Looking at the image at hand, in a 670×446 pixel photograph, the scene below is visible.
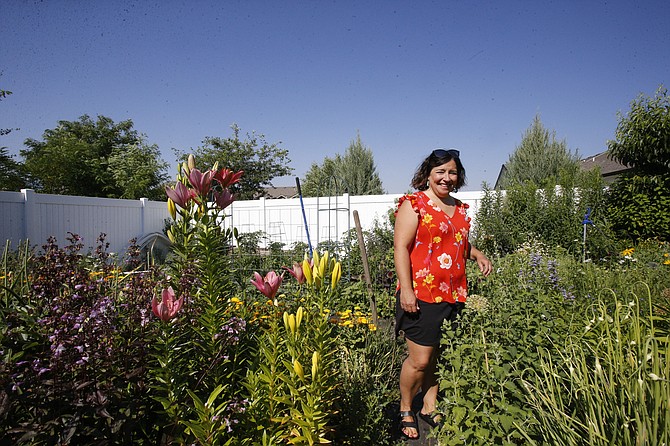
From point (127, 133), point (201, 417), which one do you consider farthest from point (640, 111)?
point (127, 133)

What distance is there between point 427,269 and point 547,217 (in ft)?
17.8

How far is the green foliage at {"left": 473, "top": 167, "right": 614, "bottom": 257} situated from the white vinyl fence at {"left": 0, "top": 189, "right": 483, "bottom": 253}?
1032mm

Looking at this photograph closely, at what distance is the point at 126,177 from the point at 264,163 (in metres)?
7.62

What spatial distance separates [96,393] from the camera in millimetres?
1044

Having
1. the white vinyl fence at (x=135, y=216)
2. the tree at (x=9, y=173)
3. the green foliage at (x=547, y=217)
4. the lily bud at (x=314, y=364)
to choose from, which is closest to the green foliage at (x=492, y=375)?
the lily bud at (x=314, y=364)

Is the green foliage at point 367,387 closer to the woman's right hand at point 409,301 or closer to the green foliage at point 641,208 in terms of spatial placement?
the woman's right hand at point 409,301

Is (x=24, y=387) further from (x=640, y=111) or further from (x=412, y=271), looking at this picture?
(x=640, y=111)

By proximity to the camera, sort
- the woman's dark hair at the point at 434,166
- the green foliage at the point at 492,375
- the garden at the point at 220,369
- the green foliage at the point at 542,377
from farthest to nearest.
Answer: the woman's dark hair at the point at 434,166
the green foliage at the point at 492,375
the green foliage at the point at 542,377
the garden at the point at 220,369

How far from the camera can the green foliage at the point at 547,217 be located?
6.29 metres

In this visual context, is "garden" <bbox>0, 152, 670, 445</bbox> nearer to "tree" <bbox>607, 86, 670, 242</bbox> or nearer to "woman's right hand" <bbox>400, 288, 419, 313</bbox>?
"woman's right hand" <bbox>400, 288, 419, 313</bbox>

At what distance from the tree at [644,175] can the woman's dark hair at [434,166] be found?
18.4 ft

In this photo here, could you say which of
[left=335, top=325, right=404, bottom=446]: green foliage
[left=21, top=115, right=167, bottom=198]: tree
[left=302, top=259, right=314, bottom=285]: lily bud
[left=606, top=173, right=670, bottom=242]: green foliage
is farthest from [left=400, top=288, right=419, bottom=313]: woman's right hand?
[left=21, top=115, right=167, bottom=198]: tree

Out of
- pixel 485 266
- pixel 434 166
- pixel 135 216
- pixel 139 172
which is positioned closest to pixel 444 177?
pixel 434 166

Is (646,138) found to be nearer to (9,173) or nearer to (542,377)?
(542,377)
